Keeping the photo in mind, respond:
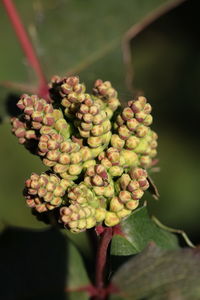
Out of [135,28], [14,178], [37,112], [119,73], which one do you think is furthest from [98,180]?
[14,178]

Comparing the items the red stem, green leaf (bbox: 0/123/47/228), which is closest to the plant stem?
the red stem

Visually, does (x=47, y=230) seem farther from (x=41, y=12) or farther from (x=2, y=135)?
(x=2, y=135)

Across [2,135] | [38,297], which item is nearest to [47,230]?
[38,297]

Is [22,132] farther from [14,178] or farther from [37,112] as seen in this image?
[14,178]

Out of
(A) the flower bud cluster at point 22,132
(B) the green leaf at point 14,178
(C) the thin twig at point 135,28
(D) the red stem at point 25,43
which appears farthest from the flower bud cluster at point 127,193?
(B) the green leaf at point 14,178

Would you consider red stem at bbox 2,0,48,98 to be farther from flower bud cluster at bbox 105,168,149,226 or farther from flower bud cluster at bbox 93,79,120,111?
flower bud cluster at bbox 105,168,149,226

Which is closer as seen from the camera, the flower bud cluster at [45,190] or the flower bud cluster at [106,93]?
the flower bud cluster at [45,190]

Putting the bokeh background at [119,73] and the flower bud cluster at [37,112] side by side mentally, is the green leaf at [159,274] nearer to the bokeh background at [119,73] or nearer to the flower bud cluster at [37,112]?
the bokeh background at [119,73]
